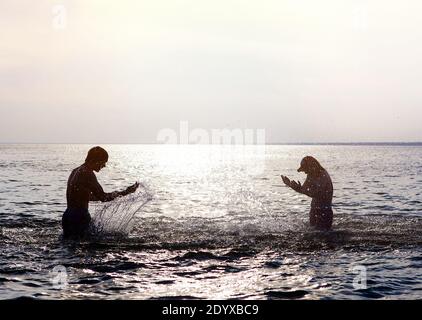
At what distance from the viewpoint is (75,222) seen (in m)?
13.5

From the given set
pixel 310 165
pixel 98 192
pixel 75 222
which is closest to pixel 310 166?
pixel 310 165

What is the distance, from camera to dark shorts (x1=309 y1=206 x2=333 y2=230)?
15503 millimetres

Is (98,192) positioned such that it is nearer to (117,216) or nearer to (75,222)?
(75,222)

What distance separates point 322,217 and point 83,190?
7.51 metres

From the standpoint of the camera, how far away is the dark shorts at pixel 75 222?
13.4 metres

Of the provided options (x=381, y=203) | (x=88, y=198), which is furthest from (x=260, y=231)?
(x=381, y=203)

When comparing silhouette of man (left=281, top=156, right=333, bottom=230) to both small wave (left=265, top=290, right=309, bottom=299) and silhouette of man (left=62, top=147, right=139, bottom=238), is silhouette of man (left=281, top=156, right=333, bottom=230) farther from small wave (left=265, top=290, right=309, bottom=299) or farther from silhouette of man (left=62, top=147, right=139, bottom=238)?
small wave (left=265, top=290, right=309, bottom=299)

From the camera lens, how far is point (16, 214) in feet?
70.7

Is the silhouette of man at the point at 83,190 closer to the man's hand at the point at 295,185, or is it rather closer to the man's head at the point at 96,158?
the man's head at the point at 96,158

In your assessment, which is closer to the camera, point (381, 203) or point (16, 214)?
point (16, 214)
